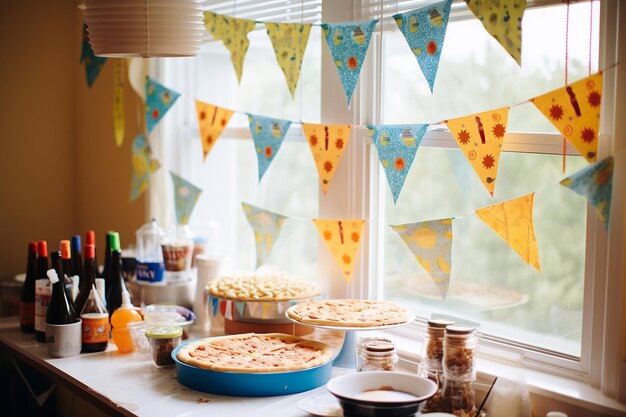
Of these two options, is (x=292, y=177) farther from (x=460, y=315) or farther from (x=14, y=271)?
(x=14, y=271)

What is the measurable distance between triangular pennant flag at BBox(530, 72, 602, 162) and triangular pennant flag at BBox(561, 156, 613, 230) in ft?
0.10

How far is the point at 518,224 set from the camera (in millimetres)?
1955

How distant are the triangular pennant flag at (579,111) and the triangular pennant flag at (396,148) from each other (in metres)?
0.42

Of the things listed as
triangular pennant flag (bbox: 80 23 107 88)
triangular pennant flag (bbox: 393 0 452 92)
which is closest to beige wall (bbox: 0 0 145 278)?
triangular pennant flag (bbox: 80 23 107 88)

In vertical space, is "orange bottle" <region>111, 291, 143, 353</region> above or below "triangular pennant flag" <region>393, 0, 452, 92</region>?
below

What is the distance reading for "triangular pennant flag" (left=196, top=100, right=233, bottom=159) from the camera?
2.75 metres

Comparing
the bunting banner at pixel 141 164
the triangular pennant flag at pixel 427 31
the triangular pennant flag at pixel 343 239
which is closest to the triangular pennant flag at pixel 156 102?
the bunting banner at pixel 141 164

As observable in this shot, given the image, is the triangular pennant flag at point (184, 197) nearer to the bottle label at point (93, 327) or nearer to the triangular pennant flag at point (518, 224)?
the bottle label at point (93, 327)

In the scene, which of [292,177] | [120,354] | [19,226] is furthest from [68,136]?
[120,354]

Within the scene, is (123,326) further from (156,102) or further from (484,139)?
(484,139)

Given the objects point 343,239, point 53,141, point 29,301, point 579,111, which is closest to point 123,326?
point 29,301

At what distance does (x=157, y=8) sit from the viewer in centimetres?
215

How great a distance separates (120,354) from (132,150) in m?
1.04

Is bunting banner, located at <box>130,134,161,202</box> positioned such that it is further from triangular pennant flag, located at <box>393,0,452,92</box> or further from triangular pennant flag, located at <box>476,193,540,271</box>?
triangular pennant flag, located at <box>476,193,540,271</box>
